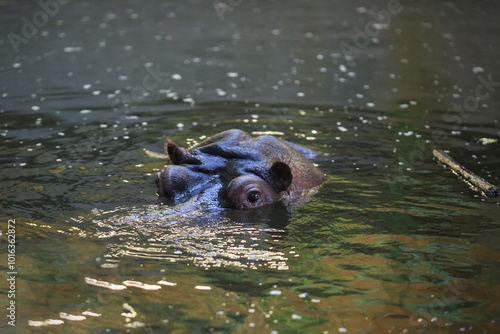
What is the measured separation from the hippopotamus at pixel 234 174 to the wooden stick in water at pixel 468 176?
4.83 ft

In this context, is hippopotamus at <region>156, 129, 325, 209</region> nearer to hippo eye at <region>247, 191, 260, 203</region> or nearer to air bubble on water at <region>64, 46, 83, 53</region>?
hippo eye at <region>247, 191, 260, 203</region>

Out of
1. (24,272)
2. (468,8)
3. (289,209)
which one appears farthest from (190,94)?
(468,8)

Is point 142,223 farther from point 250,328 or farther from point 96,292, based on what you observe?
point 250,328

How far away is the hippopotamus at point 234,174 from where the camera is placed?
219 inches

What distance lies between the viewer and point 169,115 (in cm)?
922

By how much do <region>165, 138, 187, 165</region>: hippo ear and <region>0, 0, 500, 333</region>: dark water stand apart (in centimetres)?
39

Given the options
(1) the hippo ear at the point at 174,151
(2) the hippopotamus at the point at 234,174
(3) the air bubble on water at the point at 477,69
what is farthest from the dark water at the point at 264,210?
(1) the hippo ear at the point at 174,151

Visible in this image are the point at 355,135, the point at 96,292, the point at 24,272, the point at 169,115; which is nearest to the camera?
the point at 96,292

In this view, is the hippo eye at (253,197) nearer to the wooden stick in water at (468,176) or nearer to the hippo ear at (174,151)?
the hippo ear at (174,151)

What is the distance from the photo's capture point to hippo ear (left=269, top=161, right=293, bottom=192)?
576 centimetres

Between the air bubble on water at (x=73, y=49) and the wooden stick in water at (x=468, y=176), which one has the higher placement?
the wooden stick in water at (x=468, y=176)

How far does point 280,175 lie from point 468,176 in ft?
6.07

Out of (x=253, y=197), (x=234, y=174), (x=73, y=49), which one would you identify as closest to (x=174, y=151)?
(x=234, y=174)

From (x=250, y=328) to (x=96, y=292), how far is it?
0.98m
